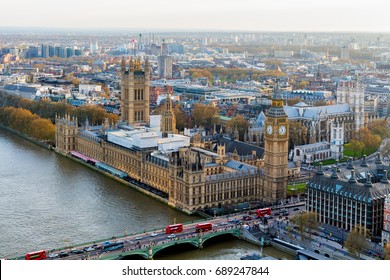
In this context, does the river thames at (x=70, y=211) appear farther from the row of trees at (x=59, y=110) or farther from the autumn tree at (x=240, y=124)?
the autumn tree at (x=240, y=124)

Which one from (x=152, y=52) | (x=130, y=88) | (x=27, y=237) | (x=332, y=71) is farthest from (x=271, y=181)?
(x=152, y=52)

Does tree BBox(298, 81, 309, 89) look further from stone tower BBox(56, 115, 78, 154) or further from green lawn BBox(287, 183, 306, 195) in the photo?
green lawn BBox(287, 183, 306, 195)

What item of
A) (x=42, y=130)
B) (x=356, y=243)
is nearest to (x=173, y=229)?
(x=356, y=243)

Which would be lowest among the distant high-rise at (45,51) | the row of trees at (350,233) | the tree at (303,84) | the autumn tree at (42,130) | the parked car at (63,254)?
the parked car at (63,254)

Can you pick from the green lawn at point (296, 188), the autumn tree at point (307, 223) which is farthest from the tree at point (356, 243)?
the green lawn at point (296, 188)

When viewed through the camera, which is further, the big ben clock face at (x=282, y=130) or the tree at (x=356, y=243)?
the big ben clock face at (x=282, y=130)

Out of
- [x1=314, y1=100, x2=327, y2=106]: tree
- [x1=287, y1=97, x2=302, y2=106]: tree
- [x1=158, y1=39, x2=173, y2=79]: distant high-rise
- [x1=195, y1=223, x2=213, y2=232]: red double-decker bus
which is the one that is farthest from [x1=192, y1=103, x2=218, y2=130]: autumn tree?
[x1=158, y1=39, x2=173, y2=79]: distant high-rise

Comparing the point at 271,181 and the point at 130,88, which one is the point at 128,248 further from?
the point at 130,88
